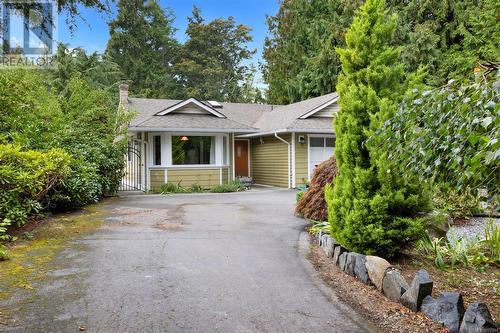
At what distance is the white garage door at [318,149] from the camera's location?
17.3 meters

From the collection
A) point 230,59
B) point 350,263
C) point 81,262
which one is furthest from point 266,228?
point 230,59

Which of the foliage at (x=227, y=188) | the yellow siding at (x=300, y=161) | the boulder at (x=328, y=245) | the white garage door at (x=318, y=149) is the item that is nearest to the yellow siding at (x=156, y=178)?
the foliage at (x=227, y=188)

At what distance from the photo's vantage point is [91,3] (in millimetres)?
4695

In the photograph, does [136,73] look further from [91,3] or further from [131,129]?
[91,3]

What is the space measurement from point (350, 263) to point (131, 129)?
11.7 metres

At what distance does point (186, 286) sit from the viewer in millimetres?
4414

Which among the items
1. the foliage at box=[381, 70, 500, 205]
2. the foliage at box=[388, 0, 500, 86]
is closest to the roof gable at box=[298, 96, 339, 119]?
the foliage at box=[388, 0, 500, 86]

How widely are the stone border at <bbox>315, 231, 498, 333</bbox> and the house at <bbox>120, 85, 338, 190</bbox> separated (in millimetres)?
11571

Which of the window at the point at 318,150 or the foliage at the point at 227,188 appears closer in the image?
the foliage at the point at 227,188

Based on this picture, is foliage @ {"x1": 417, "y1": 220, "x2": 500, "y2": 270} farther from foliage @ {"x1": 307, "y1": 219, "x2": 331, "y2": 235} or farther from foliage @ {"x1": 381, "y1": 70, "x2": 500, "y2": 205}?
foliage @ {"x1": 381, "y1": 70, "x2": 500, "y2": 205}

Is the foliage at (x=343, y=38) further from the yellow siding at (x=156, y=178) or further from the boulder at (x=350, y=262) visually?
the boulder at (x=350, y=262)

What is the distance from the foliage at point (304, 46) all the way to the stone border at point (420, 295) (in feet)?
72.6

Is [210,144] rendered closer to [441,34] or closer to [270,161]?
[270,161]

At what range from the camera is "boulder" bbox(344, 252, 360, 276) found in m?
4.95
